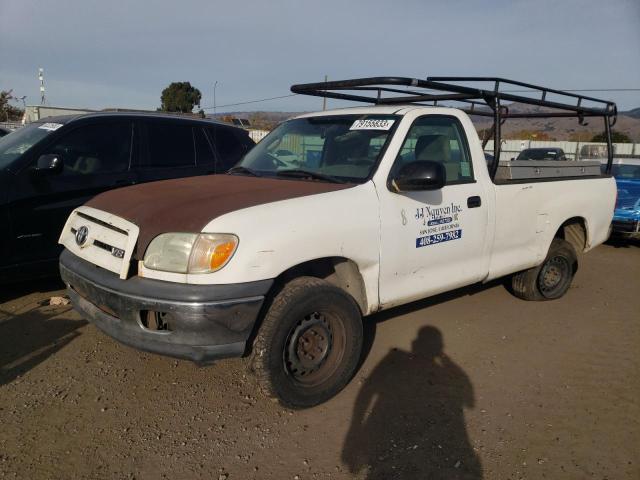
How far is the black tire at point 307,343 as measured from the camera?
113 inches

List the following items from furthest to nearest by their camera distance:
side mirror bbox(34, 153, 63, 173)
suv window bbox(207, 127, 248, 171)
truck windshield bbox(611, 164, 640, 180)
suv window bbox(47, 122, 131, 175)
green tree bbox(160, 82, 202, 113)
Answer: green tree bbox(160, 82, 202, 113)
truck windshield bbox(611, 164, 640, 180)
suv window bbox(207, 127, 248, 171)
suv window bbox(47, 122, 131, 175)
side mirror bbox(34, 153, 63, 173)

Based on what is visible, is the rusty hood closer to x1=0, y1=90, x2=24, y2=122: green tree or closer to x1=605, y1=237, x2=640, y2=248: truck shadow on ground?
x1=605, y1=237, x2=640, y2=248: truck shadow on ground

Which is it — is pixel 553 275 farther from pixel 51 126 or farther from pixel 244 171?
pixel 51 126

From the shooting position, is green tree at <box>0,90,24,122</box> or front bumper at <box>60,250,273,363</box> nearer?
front bumper at <box>60,250,273,363</box>

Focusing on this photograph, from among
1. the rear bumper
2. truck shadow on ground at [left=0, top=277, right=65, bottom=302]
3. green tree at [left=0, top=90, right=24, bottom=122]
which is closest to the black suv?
truck shadow on ground at [left=0, top=277, right=65, bottom=302]

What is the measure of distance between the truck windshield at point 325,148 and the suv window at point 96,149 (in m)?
1.77

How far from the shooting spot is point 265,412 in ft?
10.4

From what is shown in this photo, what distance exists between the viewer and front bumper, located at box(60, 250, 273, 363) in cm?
262

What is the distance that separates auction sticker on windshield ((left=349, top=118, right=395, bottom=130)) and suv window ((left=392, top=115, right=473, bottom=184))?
0.68 feet

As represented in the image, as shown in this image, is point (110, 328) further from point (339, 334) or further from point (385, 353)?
point (385, 353)

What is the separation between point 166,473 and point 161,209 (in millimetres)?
1454

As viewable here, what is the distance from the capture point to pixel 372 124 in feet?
12.1

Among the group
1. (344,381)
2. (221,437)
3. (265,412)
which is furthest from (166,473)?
(344,381)

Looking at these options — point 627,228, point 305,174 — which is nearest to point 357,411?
point 305,174
